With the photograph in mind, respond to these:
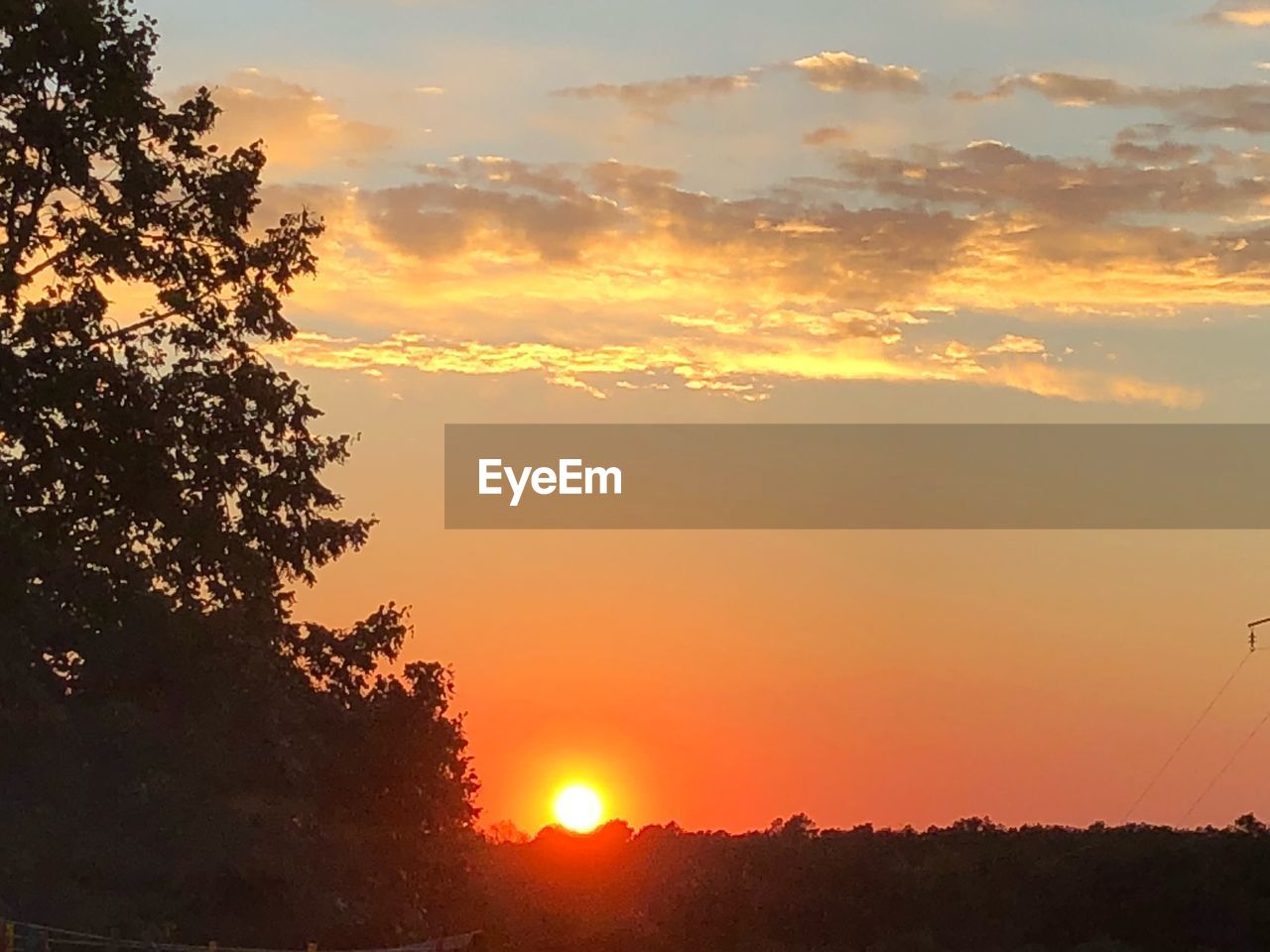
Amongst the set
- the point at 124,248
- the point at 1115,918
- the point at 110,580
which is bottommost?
Result: the point at 1115,918

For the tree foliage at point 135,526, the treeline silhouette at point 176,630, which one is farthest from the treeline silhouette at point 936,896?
the tree foliage at point 135,526

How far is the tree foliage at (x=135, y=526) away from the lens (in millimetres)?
28422

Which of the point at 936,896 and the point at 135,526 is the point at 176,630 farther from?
the point at 936,896

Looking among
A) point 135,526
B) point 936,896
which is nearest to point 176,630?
point 135,526

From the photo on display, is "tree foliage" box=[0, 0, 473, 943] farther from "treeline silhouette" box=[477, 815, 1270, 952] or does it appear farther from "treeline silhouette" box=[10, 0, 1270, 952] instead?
"treeline silhouette" box=[477, 815, 1270, 952]

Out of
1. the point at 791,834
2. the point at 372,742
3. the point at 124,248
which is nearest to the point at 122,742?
the point at 372,742

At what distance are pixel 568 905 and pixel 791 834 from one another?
24013mm

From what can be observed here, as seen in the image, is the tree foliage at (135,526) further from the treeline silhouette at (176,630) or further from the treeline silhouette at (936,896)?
the treeline silhouette at (936,896)

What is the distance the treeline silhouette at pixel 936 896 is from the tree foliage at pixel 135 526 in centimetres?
2504

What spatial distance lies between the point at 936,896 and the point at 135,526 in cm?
6497

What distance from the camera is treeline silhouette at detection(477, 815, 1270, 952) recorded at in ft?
251

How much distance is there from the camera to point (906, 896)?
88500mm

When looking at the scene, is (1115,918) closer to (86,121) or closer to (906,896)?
(906,896)

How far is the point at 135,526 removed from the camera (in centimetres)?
2972
